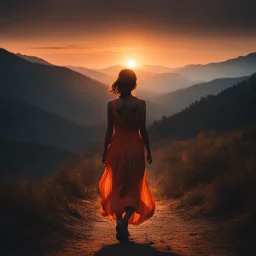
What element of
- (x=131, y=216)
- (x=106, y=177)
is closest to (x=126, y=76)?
(x=106, y=177)

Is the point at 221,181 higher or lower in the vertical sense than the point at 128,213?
higher

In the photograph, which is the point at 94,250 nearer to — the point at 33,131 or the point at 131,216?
the point at 131,216

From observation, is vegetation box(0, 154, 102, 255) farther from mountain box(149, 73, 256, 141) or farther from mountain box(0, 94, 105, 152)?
mountain box(0, 94, 105, 152)

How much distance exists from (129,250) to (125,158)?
131 cm

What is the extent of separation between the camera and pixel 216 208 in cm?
740

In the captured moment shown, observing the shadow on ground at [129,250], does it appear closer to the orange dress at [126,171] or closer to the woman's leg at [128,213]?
the woman's leg at [128,213]

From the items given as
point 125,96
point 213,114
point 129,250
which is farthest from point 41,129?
point 129,250

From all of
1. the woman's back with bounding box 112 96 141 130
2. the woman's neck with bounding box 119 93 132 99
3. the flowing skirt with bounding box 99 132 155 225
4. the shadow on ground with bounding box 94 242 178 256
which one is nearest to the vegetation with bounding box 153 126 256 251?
the shadow on ground with bounding box 94 242 178 256

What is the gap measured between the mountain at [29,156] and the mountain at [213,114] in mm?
30194

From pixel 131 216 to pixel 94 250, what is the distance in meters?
0.96

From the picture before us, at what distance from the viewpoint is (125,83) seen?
5461 millimetres

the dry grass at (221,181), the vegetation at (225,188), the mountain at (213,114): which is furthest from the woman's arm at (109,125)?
the mountain at (213,114)

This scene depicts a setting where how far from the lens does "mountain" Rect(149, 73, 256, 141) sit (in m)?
43.8

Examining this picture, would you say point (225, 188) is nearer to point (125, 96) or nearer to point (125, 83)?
point (125, 96)
